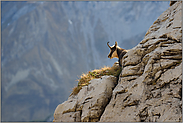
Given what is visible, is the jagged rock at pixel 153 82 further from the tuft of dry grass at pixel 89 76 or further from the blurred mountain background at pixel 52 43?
the blurred mountain background at pixel 52 43

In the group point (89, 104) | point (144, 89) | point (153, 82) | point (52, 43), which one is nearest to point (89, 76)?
point (89, 104)

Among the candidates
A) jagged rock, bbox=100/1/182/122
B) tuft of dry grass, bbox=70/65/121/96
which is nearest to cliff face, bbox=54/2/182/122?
jagged rock, bbox=100/1/182/122

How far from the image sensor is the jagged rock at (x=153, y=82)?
4387 millimetres

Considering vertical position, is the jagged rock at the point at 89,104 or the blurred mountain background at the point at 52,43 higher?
the blurred mountain background at the point at 52,43

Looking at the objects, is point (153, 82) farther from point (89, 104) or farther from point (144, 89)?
point (89, 104)

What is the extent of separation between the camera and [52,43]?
67.6 m

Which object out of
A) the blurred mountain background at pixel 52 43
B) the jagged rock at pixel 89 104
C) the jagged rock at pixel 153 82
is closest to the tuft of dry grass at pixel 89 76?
the jagged rock at pixel 89 104

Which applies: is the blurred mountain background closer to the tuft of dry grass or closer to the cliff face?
the tuft of dry grass

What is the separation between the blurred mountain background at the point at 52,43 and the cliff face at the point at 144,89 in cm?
5336

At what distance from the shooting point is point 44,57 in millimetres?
64250

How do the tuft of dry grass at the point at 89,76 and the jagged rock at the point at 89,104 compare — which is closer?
the jagged rock at the point at 89,104

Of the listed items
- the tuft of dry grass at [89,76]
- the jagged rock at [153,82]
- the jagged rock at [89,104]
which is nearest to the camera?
the jagged rock at [153,82]

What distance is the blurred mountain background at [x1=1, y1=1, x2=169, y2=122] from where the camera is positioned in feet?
188

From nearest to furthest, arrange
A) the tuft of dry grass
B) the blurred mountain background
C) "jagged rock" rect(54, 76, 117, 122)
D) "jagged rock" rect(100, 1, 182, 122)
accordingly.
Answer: "jagged rock" rect(100, 1, 182, 122) → "jagged rock" rect(54, 76, 117, 122) → the tuft of dry grass → the blurred mountain background
